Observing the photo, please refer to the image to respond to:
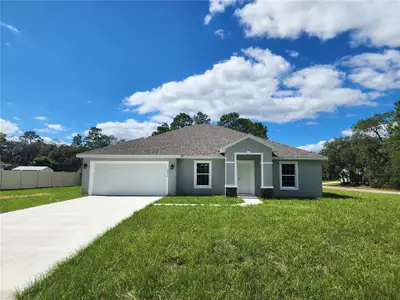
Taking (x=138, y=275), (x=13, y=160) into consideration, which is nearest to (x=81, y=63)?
(x=138, y=275)

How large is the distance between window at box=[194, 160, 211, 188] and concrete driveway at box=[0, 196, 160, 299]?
7869mm

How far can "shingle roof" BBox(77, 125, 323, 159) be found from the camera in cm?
1631

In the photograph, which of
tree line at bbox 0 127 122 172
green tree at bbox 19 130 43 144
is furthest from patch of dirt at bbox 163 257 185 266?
green tree at bbox 19 130 43 144

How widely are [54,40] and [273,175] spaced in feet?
45.4

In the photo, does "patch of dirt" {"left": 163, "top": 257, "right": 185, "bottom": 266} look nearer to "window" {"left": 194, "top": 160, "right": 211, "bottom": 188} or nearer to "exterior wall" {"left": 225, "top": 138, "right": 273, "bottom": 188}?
"exterior wall" {"left": 225, "top": 138, "right": 273, "bottom": 188}

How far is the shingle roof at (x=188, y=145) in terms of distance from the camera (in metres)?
16.3

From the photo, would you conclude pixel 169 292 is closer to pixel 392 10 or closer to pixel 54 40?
pixel 392 10

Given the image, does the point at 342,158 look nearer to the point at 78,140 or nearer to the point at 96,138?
the point at 96,138

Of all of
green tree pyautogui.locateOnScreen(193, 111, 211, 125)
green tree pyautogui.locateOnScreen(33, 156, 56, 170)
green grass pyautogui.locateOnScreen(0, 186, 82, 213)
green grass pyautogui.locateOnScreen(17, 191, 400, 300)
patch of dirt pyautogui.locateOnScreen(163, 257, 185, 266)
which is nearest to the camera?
green grass pyautogui.locateOnScreen(17, 191, 400, 300)

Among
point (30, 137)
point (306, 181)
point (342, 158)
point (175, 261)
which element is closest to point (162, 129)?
point (306, 181)

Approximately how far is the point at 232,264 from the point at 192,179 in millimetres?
12373

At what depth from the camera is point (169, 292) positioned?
2.96 m

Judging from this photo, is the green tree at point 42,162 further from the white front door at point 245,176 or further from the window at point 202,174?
the white front door at point 245,176

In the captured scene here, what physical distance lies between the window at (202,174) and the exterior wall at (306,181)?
13.6ft
